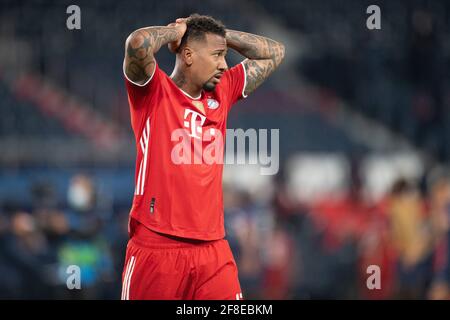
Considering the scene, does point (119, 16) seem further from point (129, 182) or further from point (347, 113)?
point (347, 113)

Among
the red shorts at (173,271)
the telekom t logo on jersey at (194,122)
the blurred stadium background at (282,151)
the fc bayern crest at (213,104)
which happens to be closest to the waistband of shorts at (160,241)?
the red shorts at (173,271)

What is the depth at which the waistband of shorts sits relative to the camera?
3.44m

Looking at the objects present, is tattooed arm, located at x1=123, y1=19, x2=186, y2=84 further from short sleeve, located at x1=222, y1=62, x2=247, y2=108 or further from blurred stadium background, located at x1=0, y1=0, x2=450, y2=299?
blurred stadium background, located at x1=0, y1=0, x2=450, y2=299

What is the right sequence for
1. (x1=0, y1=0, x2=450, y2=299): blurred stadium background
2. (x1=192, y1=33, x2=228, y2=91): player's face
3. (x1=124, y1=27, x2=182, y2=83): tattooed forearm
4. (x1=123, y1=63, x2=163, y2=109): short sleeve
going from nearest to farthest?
1. (x1=124, y1=27, x2=182, y2=83): tattooed forearm
2. (x1=123, y1=63, x2=163, y2=109): short sleeve
3. (x1=192, y1=33, x2=228, y2=91): player's face
4. (x1=0, y1=0, x2=450, y2=299): blurred stadium background

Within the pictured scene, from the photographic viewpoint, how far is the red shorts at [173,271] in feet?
11.2

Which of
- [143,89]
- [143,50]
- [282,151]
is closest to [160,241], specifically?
[143,89]

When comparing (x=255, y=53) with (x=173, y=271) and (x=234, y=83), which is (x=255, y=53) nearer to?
(x=234, y=83)

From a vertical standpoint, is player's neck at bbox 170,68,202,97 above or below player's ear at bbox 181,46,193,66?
below

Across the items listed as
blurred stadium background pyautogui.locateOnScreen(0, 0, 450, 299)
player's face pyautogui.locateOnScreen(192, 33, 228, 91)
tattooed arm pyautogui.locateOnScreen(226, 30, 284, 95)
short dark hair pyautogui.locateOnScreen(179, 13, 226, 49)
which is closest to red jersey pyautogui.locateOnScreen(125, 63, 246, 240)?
player's face pyautogui.locateOnScreen(192, 33, 228, 91)

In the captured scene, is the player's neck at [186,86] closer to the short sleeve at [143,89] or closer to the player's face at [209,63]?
the player's face at [209,63]

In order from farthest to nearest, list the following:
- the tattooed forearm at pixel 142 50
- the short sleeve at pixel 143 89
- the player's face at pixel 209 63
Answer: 1. the player's face at pixel 209 63
2. the short sleeve at pixel 143 89
3. the tattooed forearm at pixel 142 50

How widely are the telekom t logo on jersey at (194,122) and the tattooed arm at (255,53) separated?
0.47 meters

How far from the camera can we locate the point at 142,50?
336 centimetres

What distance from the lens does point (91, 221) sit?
285 inches
